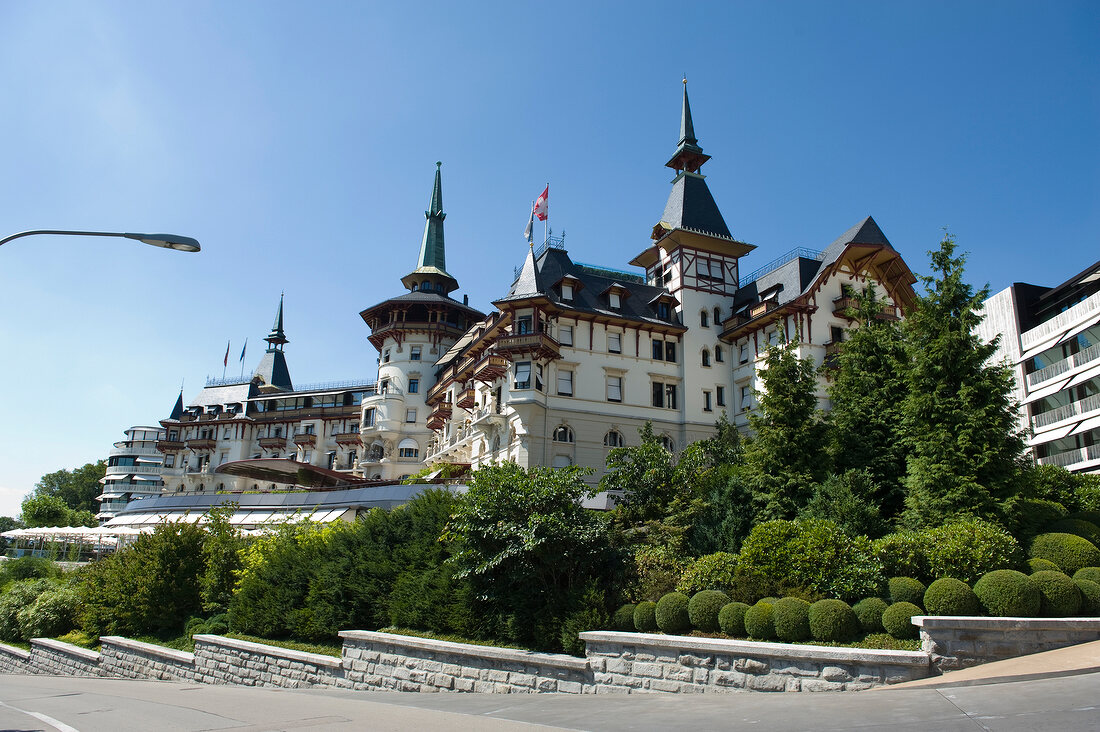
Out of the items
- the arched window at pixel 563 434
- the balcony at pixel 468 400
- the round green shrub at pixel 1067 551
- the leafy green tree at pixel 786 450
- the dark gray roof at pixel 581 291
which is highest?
the dark gray roof at pixel 581 291

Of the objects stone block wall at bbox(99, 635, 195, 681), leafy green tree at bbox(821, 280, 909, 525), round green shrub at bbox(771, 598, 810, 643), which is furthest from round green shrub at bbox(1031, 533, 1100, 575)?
stone block wall at bbox(99, 635, 195, 681)

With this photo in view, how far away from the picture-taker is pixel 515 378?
A: 4722cm

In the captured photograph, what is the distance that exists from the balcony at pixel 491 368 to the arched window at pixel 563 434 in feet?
17.8

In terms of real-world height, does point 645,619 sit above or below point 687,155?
below

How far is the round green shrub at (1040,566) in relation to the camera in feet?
54.1

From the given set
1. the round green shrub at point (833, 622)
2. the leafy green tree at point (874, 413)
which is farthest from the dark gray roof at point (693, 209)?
the round green shrub at point (833, 622)

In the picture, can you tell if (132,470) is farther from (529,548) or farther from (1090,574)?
(1090,574)

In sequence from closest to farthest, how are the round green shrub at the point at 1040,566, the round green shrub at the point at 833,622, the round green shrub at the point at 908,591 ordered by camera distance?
the round green shrub at the point at 833,622 < the round green shrub at the point at 908,591 < the round green shrub at the point at 1040,566

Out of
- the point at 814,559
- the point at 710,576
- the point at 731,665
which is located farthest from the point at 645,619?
the point at 814,559

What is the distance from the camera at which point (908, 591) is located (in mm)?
15641

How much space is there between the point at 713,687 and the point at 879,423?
13.4 m

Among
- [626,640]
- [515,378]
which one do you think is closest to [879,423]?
[626,640]

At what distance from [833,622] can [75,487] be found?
506 ft

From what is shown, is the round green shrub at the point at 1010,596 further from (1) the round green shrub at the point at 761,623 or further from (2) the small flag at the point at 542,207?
(2) the small flag at the point at 542,207
